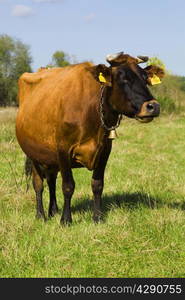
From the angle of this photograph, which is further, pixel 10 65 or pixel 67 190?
pixel 10 65

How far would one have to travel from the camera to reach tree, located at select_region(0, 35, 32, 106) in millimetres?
66625

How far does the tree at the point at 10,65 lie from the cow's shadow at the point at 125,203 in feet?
199

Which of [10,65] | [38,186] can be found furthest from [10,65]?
[38,186]

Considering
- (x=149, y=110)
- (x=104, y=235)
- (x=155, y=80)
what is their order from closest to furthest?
(x=149, y=110) < (x=104, y=235) < (x=155, y=80)

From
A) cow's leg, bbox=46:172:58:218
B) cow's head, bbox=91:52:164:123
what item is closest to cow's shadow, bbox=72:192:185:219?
cow's leg, bbox=46:172:58:218

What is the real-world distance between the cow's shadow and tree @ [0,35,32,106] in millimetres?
60589

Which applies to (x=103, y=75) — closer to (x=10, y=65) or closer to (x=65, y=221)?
(x=65, y=221)

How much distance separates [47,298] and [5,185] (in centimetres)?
→ 426

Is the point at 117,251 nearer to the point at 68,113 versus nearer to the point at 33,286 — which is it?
the point at 33,286

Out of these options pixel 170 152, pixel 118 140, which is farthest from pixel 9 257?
pixel 118 140

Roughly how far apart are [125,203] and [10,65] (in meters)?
64.0

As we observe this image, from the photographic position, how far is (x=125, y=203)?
21.1 feet

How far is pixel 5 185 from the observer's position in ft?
25.7

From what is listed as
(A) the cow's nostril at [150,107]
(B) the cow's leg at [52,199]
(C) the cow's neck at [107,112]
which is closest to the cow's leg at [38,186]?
(B) the cow's leg at [52,199]
